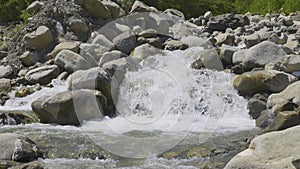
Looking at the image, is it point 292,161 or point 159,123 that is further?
point 159,123

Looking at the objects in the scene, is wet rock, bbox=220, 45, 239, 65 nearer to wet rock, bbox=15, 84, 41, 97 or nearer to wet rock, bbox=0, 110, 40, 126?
wet rock, bbox=15, 84, 41, 97

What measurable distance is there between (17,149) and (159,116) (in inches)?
161

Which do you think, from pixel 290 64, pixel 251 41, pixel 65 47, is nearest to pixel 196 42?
pixel 251 41

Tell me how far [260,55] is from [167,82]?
101 inches

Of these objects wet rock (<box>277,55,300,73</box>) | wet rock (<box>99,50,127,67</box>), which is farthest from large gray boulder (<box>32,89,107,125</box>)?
wet rock (<box>277,55,300,73</box>)

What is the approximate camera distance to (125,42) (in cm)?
1398

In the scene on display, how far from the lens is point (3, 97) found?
38.9ft

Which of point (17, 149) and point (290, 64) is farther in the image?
point (290, 64)

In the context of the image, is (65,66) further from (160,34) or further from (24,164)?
(24,164)

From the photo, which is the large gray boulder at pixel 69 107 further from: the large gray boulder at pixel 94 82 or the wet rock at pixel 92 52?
the wet rock at pixel 92 52

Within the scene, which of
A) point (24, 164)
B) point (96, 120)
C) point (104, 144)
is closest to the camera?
point (24, 164)

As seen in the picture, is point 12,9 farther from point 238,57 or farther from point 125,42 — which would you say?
point 238,57

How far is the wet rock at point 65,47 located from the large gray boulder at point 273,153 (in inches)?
340

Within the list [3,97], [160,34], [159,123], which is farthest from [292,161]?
[160,34]
